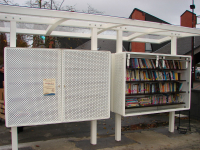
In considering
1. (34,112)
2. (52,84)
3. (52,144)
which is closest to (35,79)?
(52,84)

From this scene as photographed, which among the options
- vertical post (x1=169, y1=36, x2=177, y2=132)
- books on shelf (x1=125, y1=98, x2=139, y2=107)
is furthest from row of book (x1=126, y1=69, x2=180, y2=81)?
vertical post (x1=169, y1=36, x2=177, y2=132)

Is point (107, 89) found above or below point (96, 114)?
above

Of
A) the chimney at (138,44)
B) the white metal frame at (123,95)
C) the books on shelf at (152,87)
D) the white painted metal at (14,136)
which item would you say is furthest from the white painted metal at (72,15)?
the chimney at (138,44)

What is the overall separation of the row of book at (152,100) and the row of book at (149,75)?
55 cm

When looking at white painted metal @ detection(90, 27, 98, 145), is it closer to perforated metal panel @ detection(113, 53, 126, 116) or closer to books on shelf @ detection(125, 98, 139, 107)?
perforated metal panel @ detection(113, 53, 126, 116)

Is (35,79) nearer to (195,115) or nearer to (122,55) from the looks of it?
(122,55)

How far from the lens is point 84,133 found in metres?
5.73

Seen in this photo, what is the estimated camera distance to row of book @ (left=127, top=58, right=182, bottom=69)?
16.4 feet

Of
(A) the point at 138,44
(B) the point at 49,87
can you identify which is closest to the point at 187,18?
(A) the point at 138,44

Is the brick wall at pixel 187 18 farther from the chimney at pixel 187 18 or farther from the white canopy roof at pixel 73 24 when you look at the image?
the white canopy roof at pixel 73 24

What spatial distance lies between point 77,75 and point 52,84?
58 centimetres

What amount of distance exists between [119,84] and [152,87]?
48.8 inches

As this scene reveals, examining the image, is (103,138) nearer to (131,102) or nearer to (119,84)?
(131,102)

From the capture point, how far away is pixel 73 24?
4734 mm
